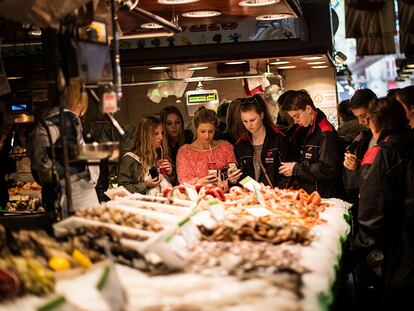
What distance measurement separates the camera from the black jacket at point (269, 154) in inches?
324

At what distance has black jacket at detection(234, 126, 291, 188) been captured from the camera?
8.23 m

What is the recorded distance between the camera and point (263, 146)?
27.0 feet

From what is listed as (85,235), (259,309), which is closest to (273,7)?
(85,235)

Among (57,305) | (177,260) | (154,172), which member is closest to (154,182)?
(154,172)

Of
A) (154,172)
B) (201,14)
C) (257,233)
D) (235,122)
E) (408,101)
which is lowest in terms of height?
(257,233)

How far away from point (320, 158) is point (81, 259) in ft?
15.4

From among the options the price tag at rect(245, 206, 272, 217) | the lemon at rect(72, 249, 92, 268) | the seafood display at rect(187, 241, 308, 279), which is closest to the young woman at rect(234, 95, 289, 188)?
the price tag at rect(245, 206, 272, 217)

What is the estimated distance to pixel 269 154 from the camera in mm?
8219

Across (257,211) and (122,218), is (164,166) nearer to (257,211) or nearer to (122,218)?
(257,211)

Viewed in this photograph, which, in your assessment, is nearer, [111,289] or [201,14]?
[111,289]

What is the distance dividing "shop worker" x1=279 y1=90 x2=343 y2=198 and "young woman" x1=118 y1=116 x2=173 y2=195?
4.00ft

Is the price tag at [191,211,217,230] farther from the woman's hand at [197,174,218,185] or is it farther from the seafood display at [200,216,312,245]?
the woman's hand at [197,174,218,185]

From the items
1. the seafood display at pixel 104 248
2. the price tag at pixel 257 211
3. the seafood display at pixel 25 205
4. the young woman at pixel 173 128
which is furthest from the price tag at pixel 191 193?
the seafood display at pixel 25 205

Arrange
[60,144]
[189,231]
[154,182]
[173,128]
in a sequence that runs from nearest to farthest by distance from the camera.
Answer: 1. [189,231]
2. [60,144]
3. [154,182]
4. [173,128]
